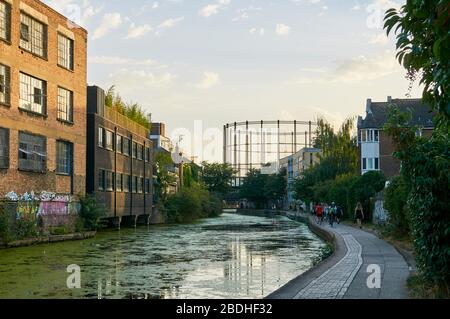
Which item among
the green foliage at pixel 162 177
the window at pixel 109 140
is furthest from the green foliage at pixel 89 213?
the green foliage at pixel 162 177

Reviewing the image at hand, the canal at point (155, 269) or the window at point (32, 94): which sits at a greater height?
the window at point (32, 94)

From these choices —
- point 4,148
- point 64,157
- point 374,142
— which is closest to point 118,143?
point 64,157

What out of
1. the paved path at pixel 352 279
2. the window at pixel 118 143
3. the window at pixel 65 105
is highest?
the window at pixel 65 105

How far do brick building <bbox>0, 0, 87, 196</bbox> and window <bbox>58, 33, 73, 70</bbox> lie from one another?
12 mm

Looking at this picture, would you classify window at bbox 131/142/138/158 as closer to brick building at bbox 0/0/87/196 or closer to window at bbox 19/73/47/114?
brick building at bbox 0/0/87/196

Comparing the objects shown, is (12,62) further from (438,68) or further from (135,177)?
(438,68)

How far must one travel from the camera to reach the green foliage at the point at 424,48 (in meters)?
5.09

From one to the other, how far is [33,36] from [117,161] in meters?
15.7

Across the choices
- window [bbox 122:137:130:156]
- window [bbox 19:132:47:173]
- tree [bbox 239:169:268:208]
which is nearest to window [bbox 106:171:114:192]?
window [bbox 122:137:130:156]

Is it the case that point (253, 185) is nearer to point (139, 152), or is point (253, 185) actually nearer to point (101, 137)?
point (139, 152)

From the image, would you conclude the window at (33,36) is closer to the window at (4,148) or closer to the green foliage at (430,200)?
the window at (4,148)

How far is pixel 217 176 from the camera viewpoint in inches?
5000

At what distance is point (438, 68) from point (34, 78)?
30102mm

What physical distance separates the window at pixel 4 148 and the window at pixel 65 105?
6.26 meters
